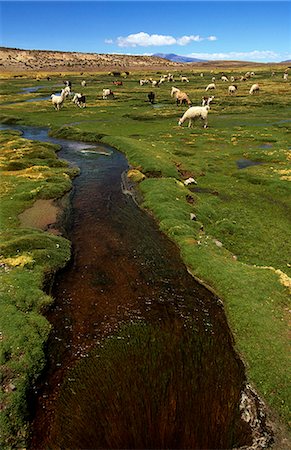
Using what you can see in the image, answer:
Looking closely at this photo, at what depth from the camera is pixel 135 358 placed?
14.0 metres

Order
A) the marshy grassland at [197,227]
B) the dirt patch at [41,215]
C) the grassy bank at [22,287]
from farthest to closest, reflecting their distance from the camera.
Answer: the dirt patch at [41,215], the marshy grassland at [197,227], the grassy bank at [22,287]

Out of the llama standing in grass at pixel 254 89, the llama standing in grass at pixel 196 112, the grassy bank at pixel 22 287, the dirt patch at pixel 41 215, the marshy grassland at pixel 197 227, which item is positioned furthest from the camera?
the llama standing in grass at pixel 254 89

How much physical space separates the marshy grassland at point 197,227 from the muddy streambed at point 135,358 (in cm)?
76

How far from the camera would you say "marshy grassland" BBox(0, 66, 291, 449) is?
14.2m

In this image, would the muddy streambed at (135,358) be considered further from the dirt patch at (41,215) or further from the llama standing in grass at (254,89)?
the llama standing in grass at (254,89)

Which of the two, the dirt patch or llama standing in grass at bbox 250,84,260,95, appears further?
llama standing in grass at bbox 250,84,260,95

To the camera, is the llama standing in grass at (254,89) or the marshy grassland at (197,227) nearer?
the marshy grassland at (197,227)

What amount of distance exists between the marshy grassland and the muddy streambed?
29.8 inches

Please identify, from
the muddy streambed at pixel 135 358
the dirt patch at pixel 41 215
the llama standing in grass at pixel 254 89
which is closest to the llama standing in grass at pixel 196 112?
the dirt patch at pixel 41 215

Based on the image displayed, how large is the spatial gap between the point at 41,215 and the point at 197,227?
12.3 metres

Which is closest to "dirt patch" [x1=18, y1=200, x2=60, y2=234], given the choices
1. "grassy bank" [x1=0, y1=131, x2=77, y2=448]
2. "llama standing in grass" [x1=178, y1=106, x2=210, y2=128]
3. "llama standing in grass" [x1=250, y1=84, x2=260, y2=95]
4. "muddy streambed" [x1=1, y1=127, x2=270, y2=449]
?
"grassy bank" [x1=0, y1=131, x2=77, y2=448]

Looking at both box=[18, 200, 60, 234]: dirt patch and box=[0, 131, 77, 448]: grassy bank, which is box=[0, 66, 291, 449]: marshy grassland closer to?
box=[0, 131, 77, 448]: grassy bank

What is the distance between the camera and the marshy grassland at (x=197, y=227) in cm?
1417

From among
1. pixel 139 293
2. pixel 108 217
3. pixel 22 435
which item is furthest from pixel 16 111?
pixel 22 435
